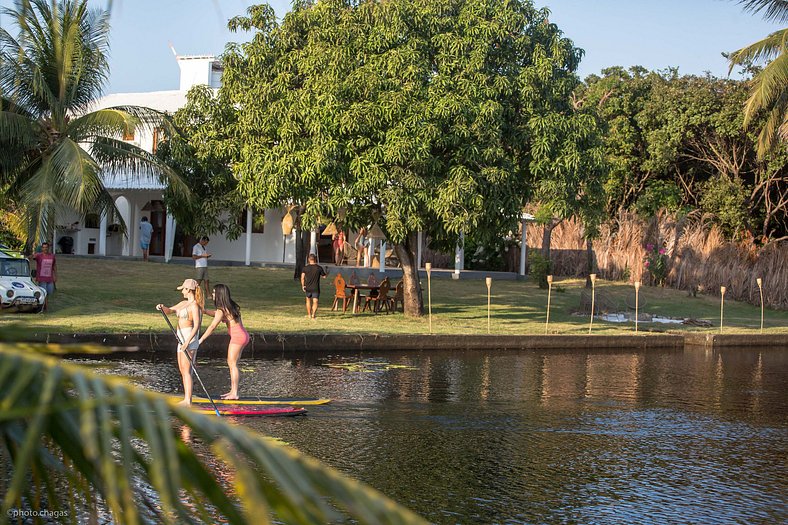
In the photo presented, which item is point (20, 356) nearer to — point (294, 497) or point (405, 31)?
point (294, 497)

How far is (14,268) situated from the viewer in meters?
21.8

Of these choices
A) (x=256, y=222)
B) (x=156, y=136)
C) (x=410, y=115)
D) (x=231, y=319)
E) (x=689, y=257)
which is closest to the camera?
(x=231, y=319)

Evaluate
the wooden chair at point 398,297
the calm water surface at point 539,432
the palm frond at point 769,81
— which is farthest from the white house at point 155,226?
the calm water surface at point 539,432

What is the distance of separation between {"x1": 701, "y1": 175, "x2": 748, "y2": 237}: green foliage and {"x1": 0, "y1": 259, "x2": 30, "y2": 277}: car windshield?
2965cm

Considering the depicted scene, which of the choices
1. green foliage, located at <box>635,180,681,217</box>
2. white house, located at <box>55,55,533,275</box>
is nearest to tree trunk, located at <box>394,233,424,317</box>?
white house, located at <box>55,55,533,275</box>

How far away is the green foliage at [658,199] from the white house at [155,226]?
1490 centimetres

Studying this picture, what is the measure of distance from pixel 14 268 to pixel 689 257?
27352 millimetres

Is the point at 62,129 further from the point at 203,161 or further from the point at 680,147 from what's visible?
the point at 680,147

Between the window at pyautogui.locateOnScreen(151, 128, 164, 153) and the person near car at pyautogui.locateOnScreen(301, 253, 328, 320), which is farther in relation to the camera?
the window at pyautogui.locateOnScreen(151, 128, 164, 153)

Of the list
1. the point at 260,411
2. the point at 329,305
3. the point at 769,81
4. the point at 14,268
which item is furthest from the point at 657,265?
the point at 260,411

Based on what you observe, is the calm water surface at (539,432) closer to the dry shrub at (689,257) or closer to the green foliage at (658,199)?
the dry shrub at (689,257)

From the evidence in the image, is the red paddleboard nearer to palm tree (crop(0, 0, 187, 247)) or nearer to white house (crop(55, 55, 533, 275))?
palm tree (crop(0, 0, 187, 247))

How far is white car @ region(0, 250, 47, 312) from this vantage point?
20641 millimetres

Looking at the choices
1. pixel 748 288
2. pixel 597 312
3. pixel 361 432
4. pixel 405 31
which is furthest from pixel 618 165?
pixel 361 432
